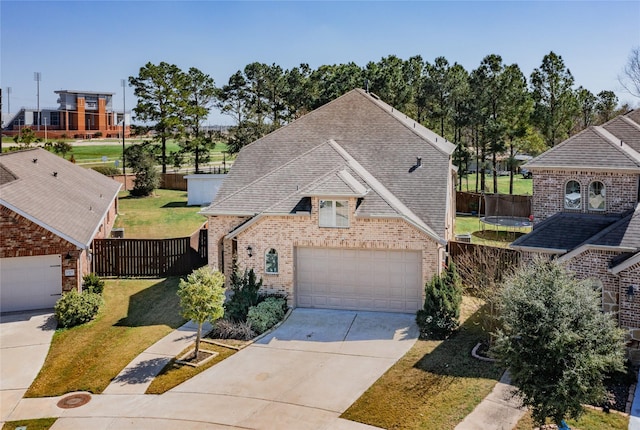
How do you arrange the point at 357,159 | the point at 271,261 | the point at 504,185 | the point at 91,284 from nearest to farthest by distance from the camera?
the point at 271,261 → the point at 91,284 → the point at 357,159 → the point at 504,185

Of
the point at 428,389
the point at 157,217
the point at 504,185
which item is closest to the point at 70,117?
the point at 157,217

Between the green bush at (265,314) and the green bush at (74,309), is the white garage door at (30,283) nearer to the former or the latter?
the green bush at (74,309)

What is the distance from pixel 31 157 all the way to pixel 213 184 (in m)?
15.2

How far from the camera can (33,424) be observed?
40.8 feet

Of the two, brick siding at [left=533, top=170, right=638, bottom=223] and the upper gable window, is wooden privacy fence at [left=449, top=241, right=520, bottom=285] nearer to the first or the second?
brick siding at [left=533, top=170, right=638, bottom=223]

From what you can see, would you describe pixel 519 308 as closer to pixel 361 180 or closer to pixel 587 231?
pixel 587 231

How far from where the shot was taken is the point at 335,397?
43.3ft

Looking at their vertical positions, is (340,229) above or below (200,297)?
above

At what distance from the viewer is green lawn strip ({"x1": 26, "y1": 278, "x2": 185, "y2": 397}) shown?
48.2 ft

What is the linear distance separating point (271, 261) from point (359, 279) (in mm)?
3412

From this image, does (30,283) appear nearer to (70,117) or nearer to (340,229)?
(340,229)

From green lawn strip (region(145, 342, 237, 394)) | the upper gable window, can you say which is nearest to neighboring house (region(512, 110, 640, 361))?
the upper gable window

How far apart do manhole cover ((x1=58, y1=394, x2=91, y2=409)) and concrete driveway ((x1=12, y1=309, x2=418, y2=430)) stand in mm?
199

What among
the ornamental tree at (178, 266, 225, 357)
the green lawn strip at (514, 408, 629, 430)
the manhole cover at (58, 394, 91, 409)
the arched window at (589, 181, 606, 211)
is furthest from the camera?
the arched window at (589, 181, 606, 211)
